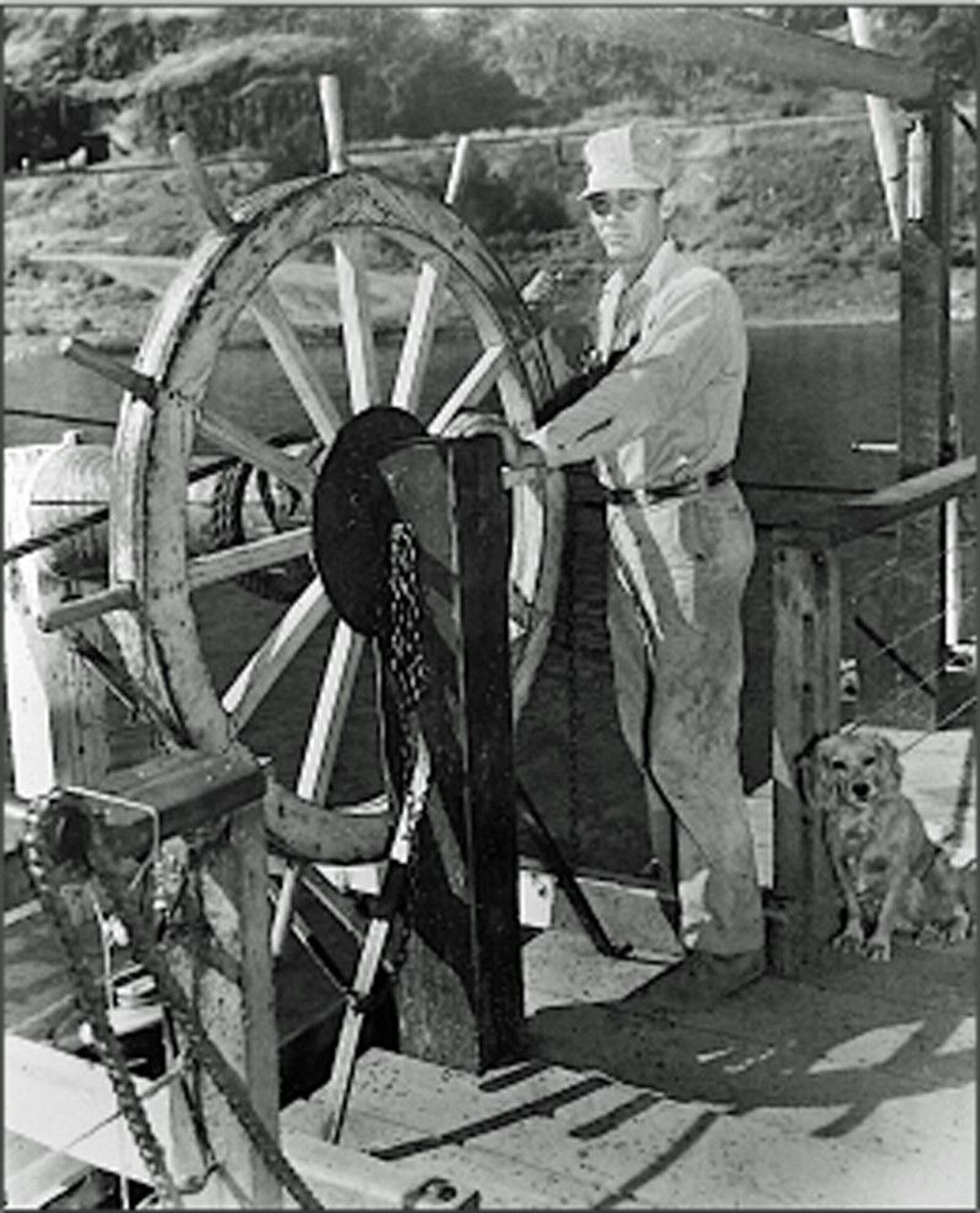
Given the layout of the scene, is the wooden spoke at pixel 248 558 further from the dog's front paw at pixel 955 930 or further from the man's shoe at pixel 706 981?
the dog's front paw at pixel 955 930

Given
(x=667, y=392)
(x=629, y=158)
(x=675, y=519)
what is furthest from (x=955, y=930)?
(x=629, y=158)

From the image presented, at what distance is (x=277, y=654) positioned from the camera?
4.05 m

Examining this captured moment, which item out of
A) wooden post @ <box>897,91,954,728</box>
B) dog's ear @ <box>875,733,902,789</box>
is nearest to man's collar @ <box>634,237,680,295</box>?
dog's ear @ <box>875,733,902,789</box>

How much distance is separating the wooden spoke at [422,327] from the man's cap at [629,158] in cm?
70

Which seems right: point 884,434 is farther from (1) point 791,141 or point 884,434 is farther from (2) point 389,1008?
(1) point 791,141

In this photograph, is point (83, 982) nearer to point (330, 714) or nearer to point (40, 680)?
point (330, 714)

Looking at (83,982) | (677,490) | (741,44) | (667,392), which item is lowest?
(83,982)

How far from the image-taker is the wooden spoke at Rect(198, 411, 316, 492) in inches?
151

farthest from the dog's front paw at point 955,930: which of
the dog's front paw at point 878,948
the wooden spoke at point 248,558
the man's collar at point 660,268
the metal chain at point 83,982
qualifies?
the metal chain at point 83,982

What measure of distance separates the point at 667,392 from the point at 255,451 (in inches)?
36.1

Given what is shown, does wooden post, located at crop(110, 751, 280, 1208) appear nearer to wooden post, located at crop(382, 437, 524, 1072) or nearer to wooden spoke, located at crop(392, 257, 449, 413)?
wooden post, located at crop(382, 437, 524, 1072)

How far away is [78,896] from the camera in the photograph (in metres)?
4.68

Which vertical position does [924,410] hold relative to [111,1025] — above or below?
above

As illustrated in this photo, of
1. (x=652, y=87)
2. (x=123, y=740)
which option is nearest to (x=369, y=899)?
(x=123, y=740)
